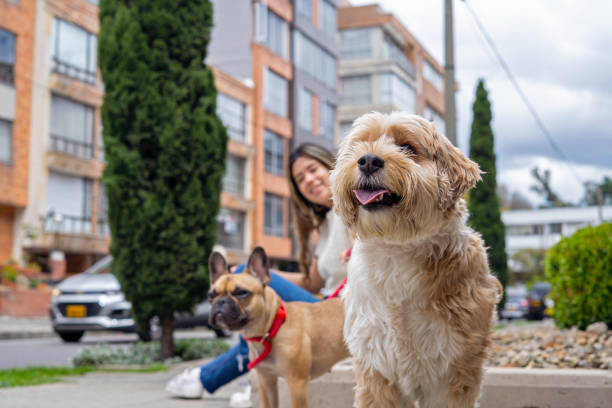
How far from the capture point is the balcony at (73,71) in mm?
28547

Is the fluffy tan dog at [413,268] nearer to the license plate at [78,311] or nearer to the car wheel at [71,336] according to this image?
the license plate at [78,311]

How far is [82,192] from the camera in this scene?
29.5 m

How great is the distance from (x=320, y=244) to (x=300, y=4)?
130 feet

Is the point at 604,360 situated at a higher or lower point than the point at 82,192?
lower

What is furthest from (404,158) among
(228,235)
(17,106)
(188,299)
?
(228,235)

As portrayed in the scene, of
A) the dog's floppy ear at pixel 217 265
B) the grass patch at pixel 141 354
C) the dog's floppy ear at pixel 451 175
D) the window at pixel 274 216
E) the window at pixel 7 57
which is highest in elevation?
the window at pixel 7 57

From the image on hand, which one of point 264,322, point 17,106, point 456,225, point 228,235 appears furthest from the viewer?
point 228,235

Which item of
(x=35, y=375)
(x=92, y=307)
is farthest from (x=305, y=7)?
(x=35, y=375)

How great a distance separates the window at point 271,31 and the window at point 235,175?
22.3 feet

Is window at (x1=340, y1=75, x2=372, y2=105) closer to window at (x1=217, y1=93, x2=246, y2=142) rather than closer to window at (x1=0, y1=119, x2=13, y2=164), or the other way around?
window at (x1=217, y1=93, x2=246, y2=142)

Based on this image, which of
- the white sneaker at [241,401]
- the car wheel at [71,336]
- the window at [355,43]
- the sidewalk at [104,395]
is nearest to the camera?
the white sneaker at [241,401]

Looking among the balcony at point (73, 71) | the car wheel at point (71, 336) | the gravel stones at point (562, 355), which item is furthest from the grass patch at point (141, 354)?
the balcony at point (73, 71)

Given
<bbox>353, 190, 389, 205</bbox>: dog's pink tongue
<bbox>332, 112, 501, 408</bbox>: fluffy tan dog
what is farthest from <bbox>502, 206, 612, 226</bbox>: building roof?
<bbox>353, 190, 389, 205</bbox>: dog's pink tongue

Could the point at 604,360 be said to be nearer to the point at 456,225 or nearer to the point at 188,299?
the point at 456,225
